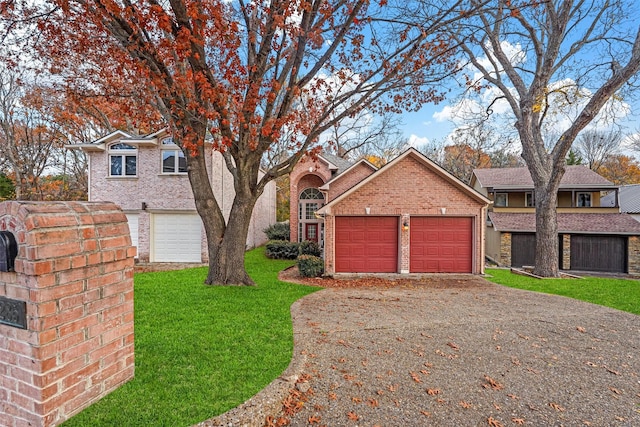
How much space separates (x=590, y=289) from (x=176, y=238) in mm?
16080

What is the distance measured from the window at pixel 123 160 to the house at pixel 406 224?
30.4 ft

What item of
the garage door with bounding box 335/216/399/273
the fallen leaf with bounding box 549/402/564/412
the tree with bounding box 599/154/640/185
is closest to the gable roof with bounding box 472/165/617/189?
the garage door with bounding box 335/216/399/273

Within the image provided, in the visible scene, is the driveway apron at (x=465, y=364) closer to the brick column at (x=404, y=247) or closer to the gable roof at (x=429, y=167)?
the brick column at (x=404, y=247)

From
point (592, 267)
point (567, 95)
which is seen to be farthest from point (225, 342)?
point (592, 267)

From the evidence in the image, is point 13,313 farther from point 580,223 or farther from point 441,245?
point 580,223

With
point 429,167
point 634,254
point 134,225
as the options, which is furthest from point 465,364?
point 634,254

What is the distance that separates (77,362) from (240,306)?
13.8 ft

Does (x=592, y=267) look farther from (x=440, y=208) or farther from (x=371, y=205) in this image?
(x=371, y=205)

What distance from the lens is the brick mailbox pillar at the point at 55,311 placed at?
233 centimetres

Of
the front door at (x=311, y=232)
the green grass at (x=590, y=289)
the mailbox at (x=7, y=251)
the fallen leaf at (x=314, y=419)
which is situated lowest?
the green grass at (x=590, y=289)

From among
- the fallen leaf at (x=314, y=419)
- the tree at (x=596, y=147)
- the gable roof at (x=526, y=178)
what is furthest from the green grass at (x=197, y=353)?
the tree at (x=596, y=147)

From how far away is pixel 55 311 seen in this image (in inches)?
96.1

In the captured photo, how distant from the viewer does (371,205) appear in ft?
38.8

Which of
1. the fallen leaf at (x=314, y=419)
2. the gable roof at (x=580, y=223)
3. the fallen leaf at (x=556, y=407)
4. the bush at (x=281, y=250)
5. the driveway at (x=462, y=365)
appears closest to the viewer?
the fallen leaf at (x=314, y=419)
